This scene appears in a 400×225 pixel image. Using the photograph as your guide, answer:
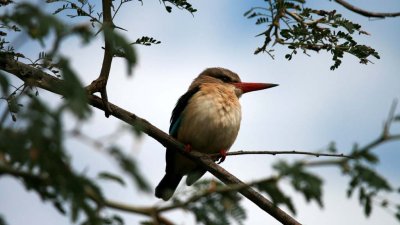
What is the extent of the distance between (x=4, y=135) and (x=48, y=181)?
212mm

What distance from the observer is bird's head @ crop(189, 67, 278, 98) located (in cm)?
723

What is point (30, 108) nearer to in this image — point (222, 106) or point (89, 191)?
point (89, 191)

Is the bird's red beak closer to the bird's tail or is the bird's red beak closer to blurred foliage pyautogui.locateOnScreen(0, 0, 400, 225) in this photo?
the bird's tail

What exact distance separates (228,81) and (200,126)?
4.36ft

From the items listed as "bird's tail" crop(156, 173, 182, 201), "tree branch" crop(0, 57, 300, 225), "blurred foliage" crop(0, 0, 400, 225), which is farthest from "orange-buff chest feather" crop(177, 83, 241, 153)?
"blurred foliage" crop(0, 0, 400, 225)

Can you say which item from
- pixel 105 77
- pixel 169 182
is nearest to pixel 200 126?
pixel 169 182

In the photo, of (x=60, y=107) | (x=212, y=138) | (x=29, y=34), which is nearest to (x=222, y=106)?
(x=212, y=138)

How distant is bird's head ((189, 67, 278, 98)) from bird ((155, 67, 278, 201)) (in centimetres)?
22

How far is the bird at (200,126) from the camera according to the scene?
6.20 metres

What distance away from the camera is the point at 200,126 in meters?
6.18

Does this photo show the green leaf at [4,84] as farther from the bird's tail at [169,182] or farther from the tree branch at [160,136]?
the bird's tail at [169,182]

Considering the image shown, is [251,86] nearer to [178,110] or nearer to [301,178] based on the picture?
[178,110]

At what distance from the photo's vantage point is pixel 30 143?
1971mm

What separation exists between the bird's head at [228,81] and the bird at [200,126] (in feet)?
0.73
